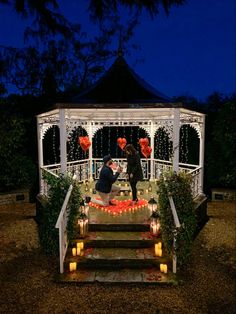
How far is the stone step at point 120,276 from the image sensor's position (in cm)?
582

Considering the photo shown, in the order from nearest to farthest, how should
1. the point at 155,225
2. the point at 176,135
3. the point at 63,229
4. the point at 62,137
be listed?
the point at 63,229, the point at 155,225, the point at 176,135, the point at 62,137

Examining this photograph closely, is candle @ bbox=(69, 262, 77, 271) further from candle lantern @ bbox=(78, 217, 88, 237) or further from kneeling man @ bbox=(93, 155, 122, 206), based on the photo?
kneeling man @ bbox=(93, 155, 122, 206)

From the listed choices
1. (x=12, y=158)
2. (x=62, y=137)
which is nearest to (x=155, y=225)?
(x=62, y=137)

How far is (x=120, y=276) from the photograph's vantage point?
6.01m

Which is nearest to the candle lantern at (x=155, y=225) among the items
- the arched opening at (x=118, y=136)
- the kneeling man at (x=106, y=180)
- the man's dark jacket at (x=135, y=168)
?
the kneeling man at (x=106, y=180)

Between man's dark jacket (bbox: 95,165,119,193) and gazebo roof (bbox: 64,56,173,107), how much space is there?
1.81 metres

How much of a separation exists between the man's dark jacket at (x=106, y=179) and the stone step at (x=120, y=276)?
9.05 feet

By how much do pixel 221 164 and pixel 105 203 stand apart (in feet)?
21.9

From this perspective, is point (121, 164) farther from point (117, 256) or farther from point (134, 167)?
point (117, 256)

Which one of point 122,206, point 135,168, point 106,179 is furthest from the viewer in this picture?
point 122,206

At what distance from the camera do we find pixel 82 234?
23.1 ft

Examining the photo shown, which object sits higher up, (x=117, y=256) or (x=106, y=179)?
(x=106, y=179)

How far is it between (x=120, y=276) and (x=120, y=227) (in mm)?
1457

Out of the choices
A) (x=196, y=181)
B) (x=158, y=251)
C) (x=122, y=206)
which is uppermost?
(x=196, y=181)
